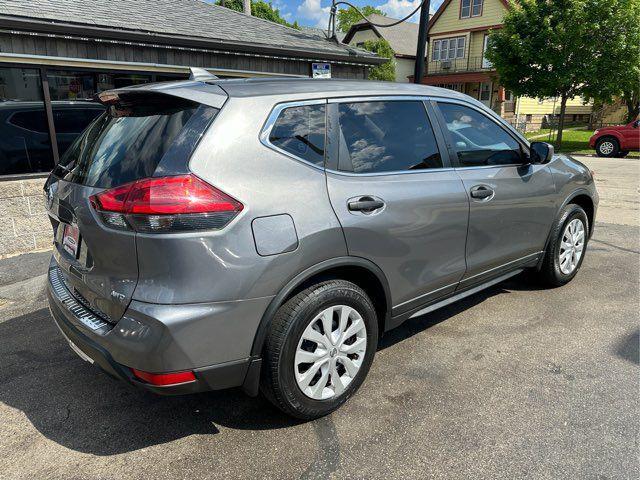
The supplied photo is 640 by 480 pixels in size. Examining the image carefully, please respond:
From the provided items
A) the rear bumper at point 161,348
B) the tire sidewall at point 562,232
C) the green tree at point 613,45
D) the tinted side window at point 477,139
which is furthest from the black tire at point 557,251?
the green tree at point 613,45

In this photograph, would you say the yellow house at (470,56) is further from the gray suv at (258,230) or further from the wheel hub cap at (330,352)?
the wheel hub cap at (330,352)

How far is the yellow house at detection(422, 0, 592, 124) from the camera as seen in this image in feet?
115

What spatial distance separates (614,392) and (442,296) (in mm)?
1149

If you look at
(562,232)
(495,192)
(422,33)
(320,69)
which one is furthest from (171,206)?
(422,33)

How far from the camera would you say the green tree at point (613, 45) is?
1933cm

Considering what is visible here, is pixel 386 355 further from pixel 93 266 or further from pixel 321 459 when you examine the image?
pixel 93 266

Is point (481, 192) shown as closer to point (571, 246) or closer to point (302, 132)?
point (302, 132)

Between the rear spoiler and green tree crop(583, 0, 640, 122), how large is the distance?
2149 centimetres

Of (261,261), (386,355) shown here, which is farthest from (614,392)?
(261,261)

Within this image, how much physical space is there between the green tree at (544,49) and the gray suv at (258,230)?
20417mm

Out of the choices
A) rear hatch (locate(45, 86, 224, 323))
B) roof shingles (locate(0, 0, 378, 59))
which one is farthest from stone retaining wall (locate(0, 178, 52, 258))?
rear hatch (locate(45, 86, 224, 323))

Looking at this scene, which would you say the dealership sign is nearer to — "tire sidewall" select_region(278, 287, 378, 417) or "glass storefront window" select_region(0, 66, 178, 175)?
"glass storefront window" select_region(0, 66, 178, 175)

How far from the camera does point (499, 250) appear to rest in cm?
370

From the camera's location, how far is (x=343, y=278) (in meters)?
2.76
